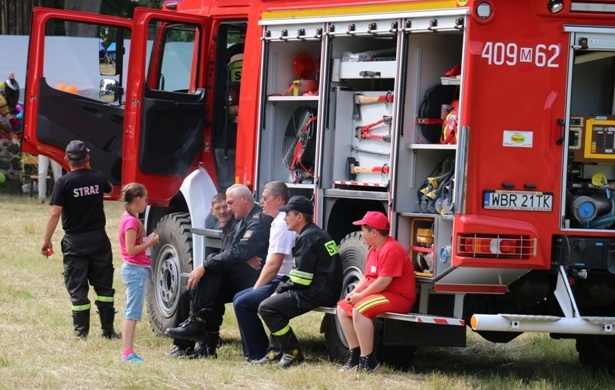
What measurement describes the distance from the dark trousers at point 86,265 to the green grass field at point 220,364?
38 centimetres

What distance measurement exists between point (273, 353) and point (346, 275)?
2.65 ft

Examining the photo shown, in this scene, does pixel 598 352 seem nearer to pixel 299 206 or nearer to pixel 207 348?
pixel 299 206

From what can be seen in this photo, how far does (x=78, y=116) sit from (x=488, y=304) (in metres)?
4.34

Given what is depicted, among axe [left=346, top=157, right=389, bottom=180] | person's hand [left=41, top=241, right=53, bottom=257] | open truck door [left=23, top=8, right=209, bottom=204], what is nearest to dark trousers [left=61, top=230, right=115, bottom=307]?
person's hand [left=41, top=241, right=53, bottom=257]

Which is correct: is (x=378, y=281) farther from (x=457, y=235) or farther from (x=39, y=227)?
(x=39, y=227)

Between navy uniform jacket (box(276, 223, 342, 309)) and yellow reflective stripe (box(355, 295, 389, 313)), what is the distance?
51 centimetres

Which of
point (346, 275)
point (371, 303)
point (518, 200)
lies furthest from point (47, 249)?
point (518, 200)

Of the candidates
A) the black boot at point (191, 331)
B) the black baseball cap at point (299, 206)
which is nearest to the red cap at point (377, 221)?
the black baseball cap at point (299, 206)

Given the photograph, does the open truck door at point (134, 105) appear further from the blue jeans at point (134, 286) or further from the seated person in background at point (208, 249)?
the blue jeans at point (134, 286)

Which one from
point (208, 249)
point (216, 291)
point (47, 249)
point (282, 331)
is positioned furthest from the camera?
point (208, 249)

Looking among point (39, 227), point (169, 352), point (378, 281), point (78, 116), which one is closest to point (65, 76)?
point (39, 227)

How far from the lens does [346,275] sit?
984 cm

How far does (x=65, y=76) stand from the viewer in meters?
24.6

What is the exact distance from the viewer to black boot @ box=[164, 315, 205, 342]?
9.98 meters
